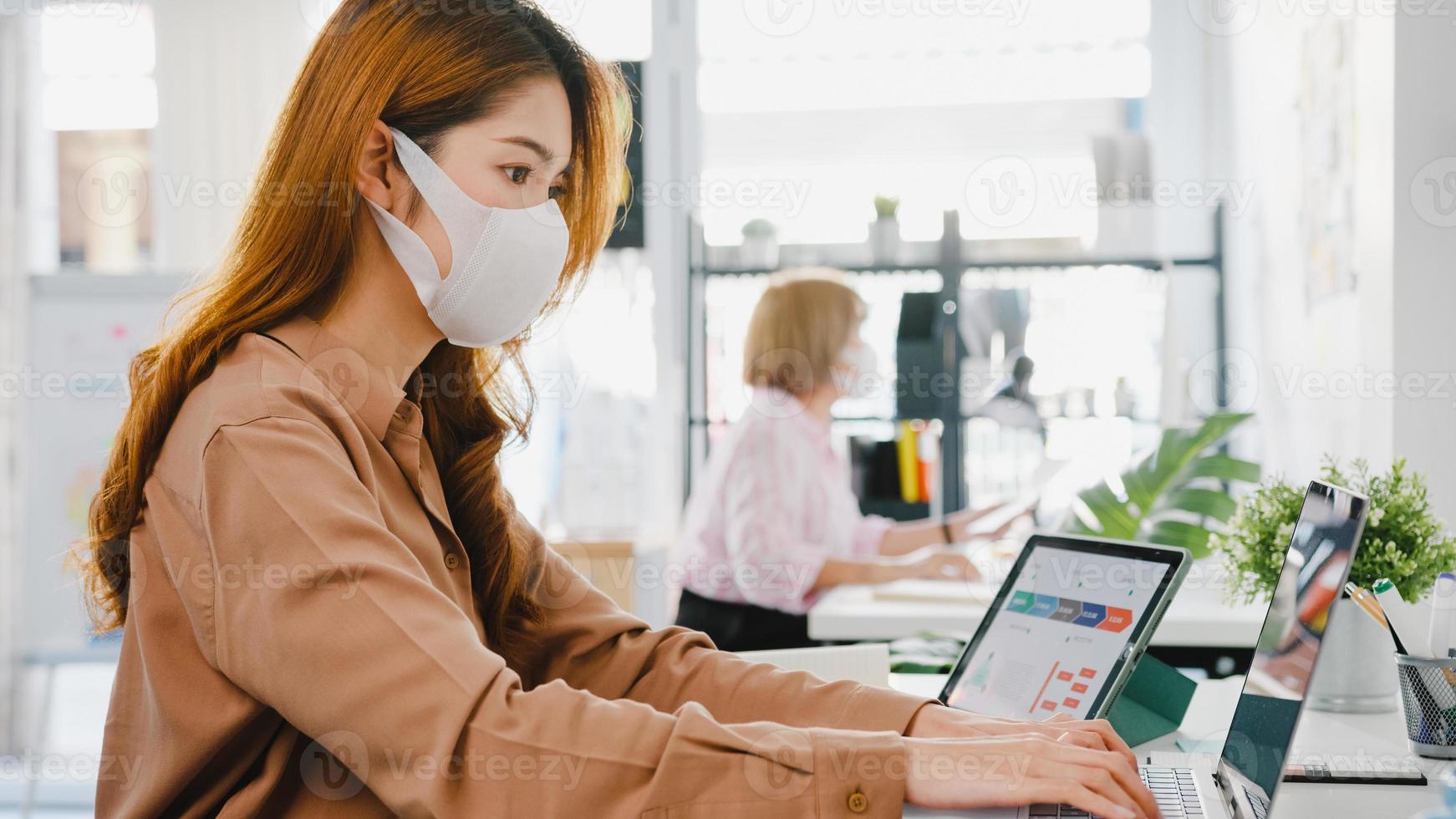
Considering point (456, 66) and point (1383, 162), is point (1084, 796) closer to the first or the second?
point (456, 66)

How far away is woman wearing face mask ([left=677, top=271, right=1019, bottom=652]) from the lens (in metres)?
2.90

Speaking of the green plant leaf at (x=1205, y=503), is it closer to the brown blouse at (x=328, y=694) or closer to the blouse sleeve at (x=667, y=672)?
the blouse sleeve at (x=667, y=672)

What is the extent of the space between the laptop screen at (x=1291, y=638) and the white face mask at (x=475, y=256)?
30.3 inches

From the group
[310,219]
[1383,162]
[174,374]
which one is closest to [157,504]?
[174,374]

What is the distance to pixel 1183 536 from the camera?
231cm

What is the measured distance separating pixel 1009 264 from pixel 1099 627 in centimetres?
283

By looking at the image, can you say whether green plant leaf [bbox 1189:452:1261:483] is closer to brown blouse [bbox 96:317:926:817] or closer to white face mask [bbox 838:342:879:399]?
white face mask [bbox 838:342:879:399]

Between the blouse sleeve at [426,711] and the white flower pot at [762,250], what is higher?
the white flower pot at [762,250]

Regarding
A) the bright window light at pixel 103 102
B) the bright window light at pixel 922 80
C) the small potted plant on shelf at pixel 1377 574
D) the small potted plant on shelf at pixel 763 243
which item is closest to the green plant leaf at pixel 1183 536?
the small potted plant on shelf at pixel 1377 574

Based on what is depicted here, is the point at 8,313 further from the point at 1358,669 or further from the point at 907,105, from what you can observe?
the point at 1358,669

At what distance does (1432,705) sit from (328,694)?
1050 mm

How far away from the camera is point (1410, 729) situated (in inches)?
46.5

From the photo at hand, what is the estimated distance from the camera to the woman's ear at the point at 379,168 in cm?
107

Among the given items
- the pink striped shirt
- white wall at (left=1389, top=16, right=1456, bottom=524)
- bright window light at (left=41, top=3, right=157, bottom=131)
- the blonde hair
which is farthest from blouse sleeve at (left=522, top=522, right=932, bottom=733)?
bright window light at (left=41, top=3, right=157, bottom=131)
